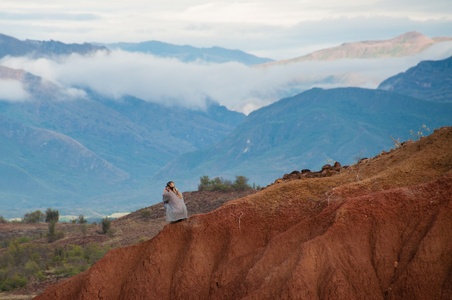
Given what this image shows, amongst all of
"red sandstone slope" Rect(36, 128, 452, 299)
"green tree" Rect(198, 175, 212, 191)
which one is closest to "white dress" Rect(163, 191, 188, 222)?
"red sandstone slope" Rect(36, 128, 452, 299)

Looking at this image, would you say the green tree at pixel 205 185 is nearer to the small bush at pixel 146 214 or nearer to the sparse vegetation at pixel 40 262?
the small bush at pixel 146 214

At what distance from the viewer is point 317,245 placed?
12.5 meters

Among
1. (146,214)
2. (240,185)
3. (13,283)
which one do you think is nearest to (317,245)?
(13,283)

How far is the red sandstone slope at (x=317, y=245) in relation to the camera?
38.9ft

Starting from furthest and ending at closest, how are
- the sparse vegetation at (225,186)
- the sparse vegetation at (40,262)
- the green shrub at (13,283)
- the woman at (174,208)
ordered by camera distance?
the sparse vegetation at (225,186) → the sparse vegetation at (40,262) → the green shrub at (13,283) → the woman at (174,208)

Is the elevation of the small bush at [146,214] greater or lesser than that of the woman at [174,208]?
greater

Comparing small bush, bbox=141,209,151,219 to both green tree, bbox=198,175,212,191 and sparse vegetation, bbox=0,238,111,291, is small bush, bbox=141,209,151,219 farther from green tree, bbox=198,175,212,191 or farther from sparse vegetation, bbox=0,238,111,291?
sparse vegetation, bbox=0,238,111,291

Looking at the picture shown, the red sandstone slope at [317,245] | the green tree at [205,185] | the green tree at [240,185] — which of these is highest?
the green tree at [205,185]

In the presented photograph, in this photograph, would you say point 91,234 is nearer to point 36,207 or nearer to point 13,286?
point 13,286

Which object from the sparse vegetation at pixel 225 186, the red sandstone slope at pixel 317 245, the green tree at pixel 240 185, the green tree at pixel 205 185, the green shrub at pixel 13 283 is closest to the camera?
the red sandstone slope at pixel 317 245

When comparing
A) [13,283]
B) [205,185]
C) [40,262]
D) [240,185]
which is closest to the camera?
[13,283]

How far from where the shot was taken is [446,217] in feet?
40.0

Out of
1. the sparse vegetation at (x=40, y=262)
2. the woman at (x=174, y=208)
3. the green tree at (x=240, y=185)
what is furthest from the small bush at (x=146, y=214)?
the woman at (x=174, y=208)

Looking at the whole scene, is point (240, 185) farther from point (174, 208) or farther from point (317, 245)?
point (317, 245)
